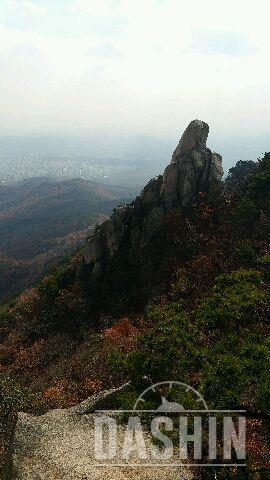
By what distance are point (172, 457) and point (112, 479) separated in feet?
8.86

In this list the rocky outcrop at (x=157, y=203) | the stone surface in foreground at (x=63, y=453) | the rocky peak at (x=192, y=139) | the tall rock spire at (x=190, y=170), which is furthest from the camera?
the rocky peak at (x=192, y=139)

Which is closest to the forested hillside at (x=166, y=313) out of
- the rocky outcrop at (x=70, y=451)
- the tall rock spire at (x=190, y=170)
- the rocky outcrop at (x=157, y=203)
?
the rocky outcrop at (x=157, y=203)

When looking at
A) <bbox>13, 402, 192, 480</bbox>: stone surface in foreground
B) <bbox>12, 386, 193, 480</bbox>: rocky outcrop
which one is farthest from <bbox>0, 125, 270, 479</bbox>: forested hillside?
<bbox>13, 402, 192, 480</bbox>: stone surface in foreground

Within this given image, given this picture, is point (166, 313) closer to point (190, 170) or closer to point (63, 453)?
point (63, 453)

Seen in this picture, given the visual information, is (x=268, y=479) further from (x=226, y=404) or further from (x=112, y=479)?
(x=112, y=479)

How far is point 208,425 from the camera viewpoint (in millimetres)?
16797

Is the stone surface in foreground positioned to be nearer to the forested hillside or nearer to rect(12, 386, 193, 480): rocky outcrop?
rect(12, 386, 193, 480): rocky outcrop

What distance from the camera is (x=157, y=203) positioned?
4928cm

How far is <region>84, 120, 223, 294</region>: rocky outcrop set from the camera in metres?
48.1

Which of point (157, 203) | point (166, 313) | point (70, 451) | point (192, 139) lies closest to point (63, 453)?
point (70, 451)

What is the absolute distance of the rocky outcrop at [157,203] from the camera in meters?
48.1

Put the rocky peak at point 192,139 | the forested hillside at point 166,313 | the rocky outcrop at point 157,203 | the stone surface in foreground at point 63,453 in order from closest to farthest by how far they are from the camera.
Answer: the forested hillside at point 166,313
the stone surface in foreground at point 63,453
the rocky outcrop at point 157,203
the rocky peak at point 192,139

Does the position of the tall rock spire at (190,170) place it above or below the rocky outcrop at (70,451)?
above

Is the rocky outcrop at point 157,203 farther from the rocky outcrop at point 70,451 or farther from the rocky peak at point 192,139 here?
the rocky outcrop at point 70,451
